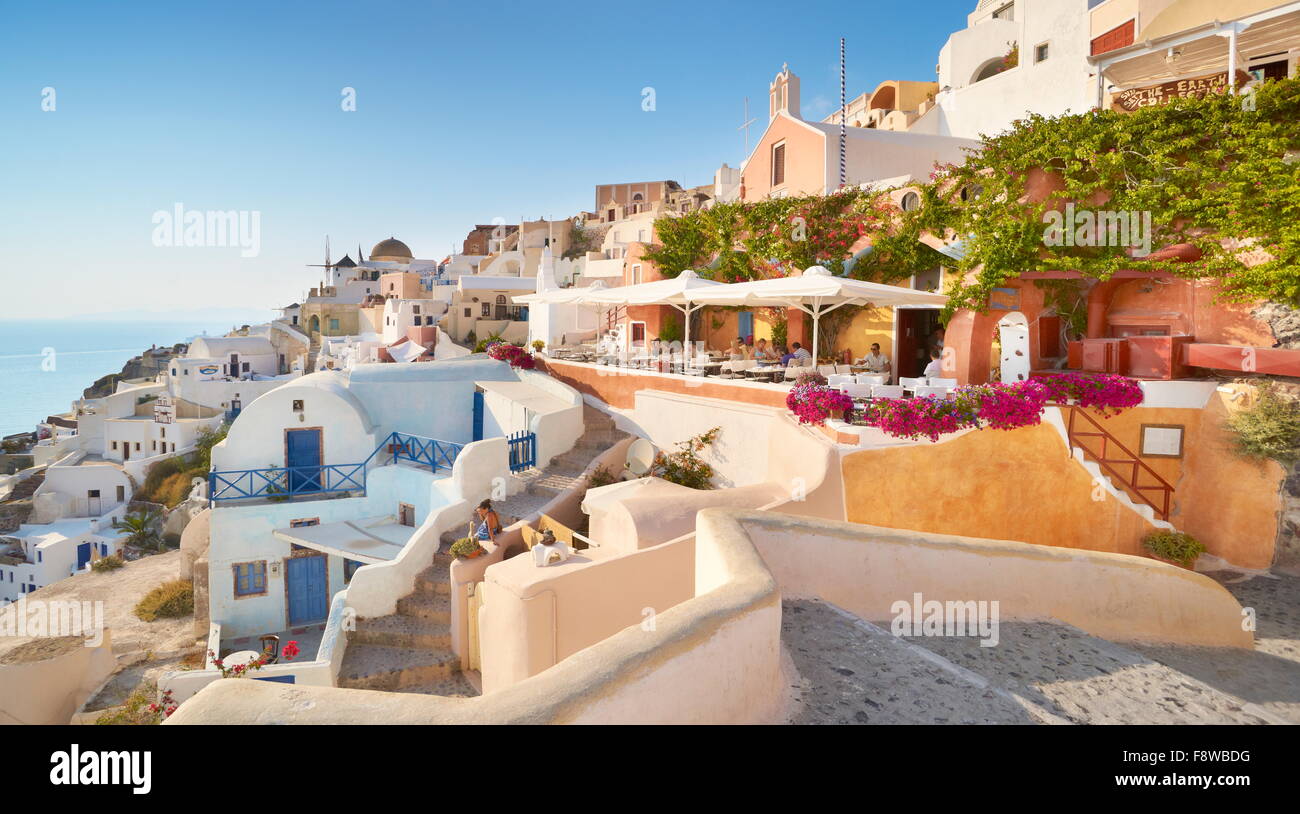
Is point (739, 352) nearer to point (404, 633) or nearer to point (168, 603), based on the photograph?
point (404, 633)

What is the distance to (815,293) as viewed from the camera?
12.1 meters

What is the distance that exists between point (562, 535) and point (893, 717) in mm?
8464

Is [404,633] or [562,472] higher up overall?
[562,472]

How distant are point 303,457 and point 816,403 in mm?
13542

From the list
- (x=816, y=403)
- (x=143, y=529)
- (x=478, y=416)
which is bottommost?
(x=143, y=529)

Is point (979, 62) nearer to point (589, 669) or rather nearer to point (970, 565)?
point (970, 565)

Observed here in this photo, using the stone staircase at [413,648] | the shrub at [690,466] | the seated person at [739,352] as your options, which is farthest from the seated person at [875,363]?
the stone staircase at [413,648]

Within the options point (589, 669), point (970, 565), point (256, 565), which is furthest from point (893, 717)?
point (256, 565)

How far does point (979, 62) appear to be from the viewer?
1024 inches

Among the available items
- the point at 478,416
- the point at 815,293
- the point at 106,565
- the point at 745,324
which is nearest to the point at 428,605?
the point at 478,416

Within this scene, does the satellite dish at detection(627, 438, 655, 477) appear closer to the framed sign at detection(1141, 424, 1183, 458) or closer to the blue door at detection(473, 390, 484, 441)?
the blue door at detection(473, 390, 484, 441)

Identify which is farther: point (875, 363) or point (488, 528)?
point (875, 363)

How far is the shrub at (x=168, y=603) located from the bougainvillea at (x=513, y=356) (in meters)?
11.7

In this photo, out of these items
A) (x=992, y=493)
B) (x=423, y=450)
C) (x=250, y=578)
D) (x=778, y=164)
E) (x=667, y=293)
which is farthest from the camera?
(x=778, y=164)
